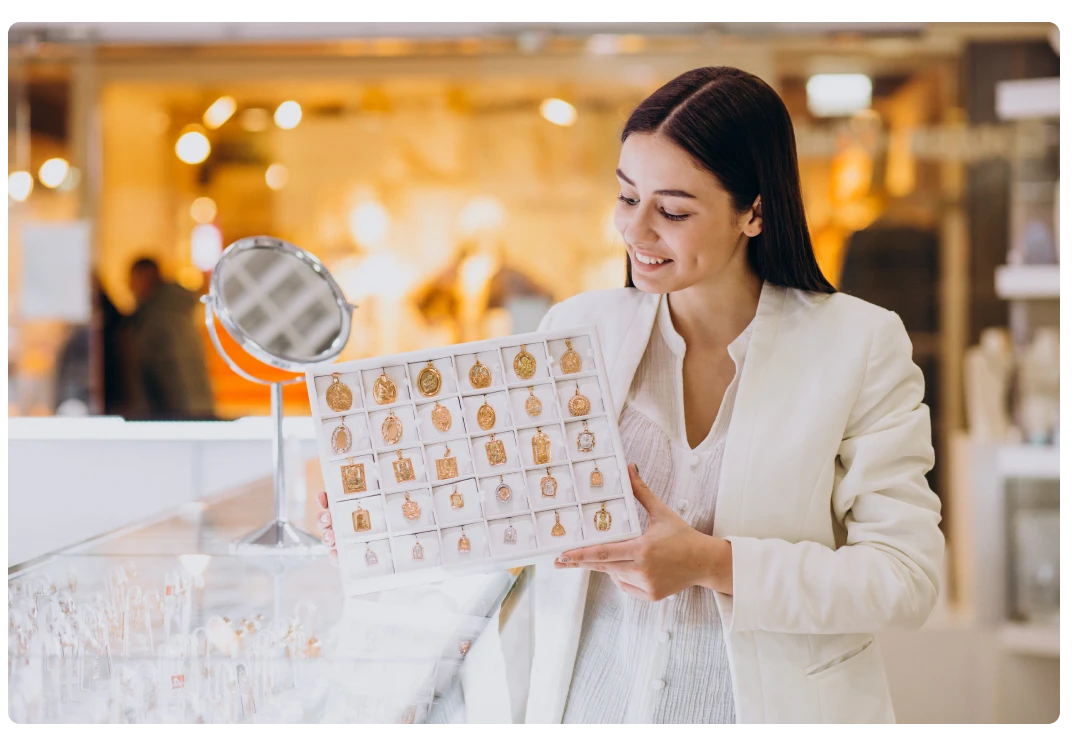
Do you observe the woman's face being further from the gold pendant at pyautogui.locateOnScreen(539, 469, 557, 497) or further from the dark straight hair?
the gold pendant at pyautogui.locateOnScreen(539, 469, 557, 497)

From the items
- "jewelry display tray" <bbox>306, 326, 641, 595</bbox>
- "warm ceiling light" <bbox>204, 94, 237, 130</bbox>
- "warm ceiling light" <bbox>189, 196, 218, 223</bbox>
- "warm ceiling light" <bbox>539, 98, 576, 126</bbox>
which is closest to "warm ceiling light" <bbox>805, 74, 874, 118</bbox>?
"warm ceiling light" <bbox>539, 98, 576, 126</bbox>

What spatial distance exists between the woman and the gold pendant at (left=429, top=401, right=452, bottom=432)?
179 millimetres

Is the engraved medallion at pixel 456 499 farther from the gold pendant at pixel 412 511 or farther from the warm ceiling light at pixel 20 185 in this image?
the warm ceiling light at pixel 20 185

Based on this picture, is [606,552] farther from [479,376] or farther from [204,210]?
[204,210]

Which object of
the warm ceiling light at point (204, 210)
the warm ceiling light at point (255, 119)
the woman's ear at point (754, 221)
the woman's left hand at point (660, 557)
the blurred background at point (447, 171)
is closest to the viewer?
the woman's left hand at point (660, 557)

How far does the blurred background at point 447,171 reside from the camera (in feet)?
13.6

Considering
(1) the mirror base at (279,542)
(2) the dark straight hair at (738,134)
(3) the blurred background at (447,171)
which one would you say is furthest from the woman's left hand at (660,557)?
(3) the blurred background at (447,171)

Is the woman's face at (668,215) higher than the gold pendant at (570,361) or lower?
higher

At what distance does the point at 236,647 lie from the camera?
1.08 metres

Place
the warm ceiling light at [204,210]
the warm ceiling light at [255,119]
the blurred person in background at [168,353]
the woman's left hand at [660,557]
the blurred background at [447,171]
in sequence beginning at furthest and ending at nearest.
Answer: the warm ceiling light at [204,210] → the warm ceiling light at [255,119] → the blurred person in background at [168,353] → the blurred background at [447,171] → the woman's left hand at [660,557]

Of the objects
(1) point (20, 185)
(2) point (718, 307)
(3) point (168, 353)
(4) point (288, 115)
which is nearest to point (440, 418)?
(2) point (718, 307)

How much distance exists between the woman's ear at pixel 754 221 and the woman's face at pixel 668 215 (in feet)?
0.06

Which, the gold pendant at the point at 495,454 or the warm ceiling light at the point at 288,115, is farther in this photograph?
the warm ceiling light at the point at 288,115

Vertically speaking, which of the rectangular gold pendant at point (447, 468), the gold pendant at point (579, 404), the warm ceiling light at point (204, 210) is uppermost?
the warm ceiling light at point (204, 210)
